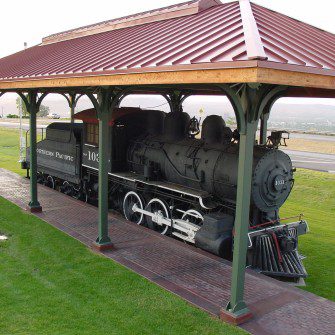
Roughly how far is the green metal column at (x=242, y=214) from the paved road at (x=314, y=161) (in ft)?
62.3

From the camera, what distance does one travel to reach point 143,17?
985 cm

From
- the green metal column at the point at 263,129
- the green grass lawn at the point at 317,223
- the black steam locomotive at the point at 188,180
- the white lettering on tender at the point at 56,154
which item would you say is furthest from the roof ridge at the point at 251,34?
the white lettering on tender at the point at 56,154

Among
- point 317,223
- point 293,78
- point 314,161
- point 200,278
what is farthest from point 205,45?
point 314,161

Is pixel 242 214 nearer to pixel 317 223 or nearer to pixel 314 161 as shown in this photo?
pixel 317 223

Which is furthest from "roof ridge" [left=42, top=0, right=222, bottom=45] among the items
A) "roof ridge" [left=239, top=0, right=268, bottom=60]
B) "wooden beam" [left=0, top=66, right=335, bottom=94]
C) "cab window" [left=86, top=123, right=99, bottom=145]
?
"wooden beam" [left=0, top=66, right=335, bottom=94]

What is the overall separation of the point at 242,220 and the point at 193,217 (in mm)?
3744

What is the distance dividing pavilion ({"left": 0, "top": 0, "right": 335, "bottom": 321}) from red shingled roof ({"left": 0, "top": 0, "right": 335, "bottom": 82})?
0.06ft

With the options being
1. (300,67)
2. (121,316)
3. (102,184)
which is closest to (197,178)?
(102,184)

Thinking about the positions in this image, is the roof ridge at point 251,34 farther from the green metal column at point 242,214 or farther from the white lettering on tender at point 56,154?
the white lettering on tender at point 56,154

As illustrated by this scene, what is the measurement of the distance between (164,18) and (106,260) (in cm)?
546

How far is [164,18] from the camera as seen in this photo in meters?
9.25

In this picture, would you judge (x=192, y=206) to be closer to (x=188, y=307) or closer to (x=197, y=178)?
(x=197, y=178)

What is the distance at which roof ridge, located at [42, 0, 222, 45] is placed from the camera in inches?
336

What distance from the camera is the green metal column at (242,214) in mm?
5340
